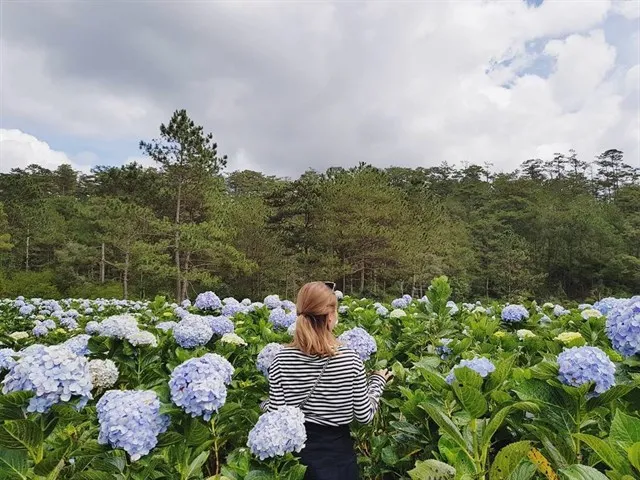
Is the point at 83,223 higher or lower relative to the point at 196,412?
higher

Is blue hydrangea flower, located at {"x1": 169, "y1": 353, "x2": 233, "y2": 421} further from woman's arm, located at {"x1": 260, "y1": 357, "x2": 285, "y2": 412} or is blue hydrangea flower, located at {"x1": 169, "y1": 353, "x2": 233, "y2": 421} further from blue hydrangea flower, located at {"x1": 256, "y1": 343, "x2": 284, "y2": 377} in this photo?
blue hydrangea flower, located at {"x1": 256, "y1": 343, "x2": 284, "y2": 377}

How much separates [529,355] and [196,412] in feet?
5.98

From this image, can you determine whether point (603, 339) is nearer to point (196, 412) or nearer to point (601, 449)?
point (601, 449)

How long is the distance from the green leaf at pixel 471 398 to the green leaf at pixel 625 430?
0.39 meters

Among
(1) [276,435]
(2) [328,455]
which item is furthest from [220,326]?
(1) [276,435]

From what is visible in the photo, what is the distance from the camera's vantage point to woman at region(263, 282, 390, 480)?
212 centimetres

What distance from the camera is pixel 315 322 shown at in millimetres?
2197

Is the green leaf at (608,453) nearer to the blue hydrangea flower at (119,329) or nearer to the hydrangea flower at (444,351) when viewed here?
the hydrangea flower at (444,351)

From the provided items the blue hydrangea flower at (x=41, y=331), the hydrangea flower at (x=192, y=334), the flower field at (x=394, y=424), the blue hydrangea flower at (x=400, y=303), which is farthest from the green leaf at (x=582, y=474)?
the blue hydrangea flower at (x=41, y=331)

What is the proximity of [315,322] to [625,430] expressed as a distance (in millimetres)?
1189

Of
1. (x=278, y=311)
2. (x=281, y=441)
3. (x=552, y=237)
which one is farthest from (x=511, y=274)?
(x=281, y=441)

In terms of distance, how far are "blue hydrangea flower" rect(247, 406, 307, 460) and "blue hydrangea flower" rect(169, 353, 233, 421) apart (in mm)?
155

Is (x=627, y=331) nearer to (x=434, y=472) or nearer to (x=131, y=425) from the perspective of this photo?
(x=434, y=472)

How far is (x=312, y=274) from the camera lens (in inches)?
997
